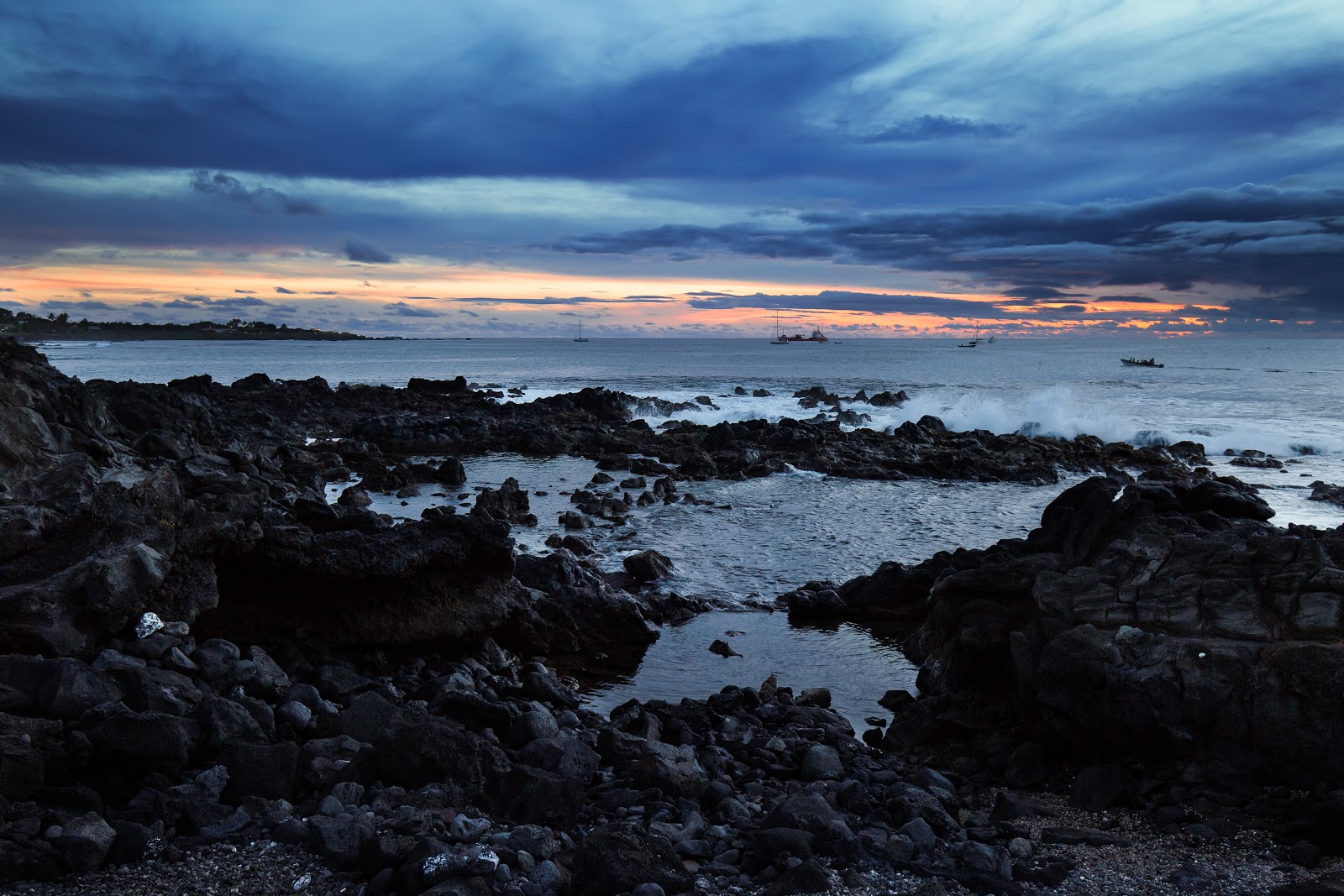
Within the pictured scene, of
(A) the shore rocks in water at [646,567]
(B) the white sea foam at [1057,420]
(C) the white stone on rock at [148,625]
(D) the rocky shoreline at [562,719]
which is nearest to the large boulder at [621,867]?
(D) the rocky shoreline at [562,719]

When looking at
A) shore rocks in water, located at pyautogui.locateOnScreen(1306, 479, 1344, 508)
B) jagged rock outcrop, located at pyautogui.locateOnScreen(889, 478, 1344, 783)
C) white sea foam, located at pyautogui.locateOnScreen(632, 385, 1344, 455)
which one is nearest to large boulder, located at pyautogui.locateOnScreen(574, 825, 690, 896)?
jagged rock outcrop, located at pyautogui.locateOnScreen(889, 478, 1344, 783)

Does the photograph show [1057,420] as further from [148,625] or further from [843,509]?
[148,625]

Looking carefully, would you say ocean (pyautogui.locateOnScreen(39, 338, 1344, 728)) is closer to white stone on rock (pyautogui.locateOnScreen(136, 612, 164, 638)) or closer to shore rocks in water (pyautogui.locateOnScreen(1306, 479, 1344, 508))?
shore rocks in water (pyautogui.locateOnScreen(1306, 479, 1344, 508))

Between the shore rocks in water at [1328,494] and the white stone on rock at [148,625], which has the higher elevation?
the white stone on rock at [148,625]

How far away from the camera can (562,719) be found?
998 centimetres

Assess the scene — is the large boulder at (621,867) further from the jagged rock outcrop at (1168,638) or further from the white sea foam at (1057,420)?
the white sea foam at (1057,420)

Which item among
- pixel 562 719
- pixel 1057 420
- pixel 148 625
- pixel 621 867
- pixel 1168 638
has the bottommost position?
pixel 562 719

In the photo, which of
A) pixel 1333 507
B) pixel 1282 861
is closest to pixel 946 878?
pixel 1282 861

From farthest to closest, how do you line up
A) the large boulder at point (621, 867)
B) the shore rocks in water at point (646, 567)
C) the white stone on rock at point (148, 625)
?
the shore rocks in water at point (646, 567) → the white stone on rock at point (148, 625) → the large boulder at point (621, 867)

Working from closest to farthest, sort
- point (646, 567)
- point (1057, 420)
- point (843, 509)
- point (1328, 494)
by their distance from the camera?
1. point (646, 567)
2. point (843, 509)
3. point (1328, 494)
4. point (1057, 420)

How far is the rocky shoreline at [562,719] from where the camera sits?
625 centimetres

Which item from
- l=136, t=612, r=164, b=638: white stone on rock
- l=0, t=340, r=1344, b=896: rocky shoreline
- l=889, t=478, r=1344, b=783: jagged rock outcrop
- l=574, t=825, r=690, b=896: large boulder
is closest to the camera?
l=574, t=825, r=690, b=896: large boulder

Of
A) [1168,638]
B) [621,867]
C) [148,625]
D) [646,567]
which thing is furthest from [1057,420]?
[621,867]

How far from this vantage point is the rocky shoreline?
20.5ft
